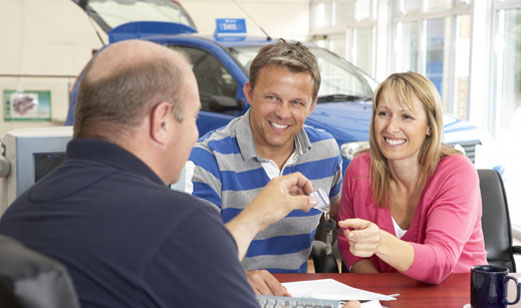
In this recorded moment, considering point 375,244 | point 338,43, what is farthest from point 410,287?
point 338,43

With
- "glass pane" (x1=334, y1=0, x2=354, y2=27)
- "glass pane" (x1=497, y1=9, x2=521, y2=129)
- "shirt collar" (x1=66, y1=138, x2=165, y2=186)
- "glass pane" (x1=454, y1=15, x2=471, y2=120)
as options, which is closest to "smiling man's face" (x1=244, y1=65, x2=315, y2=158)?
"shirt collar" (x1=66, y1=138, x2=165, y2=186)

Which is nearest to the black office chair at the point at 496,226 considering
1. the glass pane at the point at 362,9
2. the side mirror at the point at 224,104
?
the side mirror at the point at 224,104

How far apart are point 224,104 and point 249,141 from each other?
7.67ft

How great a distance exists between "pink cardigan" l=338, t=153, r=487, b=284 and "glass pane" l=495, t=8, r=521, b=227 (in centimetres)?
427

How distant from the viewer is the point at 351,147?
3.90m

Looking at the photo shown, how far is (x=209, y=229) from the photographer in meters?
0.93

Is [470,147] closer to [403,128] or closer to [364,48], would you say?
[403,128]

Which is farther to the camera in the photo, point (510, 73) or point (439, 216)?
point (510, 73)

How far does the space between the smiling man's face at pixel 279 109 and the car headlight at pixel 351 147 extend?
5.82 feet

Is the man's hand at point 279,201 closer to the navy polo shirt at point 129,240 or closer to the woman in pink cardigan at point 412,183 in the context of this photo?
the woman in pink cardigan at point 412,183

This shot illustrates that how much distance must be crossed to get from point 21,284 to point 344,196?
5.63 feet

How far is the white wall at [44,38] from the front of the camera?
34.7ft

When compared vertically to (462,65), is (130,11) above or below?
above

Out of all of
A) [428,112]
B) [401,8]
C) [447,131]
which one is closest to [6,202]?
[428,112]
